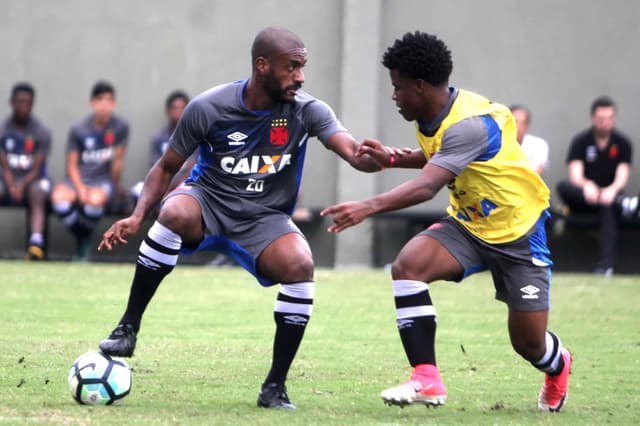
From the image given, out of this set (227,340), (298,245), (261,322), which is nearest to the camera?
(298,245)

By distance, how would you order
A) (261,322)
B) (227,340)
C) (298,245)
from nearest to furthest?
(298,245) < (227,340) < (261,322)

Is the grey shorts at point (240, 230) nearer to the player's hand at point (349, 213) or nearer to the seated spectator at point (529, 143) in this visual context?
the player's hand at point (349, 213)

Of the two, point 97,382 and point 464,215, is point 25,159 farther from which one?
point 464,215

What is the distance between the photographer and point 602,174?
48.3ft

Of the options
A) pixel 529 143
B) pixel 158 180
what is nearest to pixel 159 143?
pixel 529 143

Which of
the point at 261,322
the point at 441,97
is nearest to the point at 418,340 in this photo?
the point at 441,97

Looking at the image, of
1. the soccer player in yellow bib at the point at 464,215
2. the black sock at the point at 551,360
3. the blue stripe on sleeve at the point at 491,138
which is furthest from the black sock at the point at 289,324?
the black sock at the point at 551,360

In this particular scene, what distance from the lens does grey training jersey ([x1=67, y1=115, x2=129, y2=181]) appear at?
14875 mm

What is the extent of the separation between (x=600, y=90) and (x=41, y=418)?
11522mm

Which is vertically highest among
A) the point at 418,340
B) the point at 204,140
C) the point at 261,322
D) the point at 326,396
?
the point at 204,140

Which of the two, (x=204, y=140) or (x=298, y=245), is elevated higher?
(x=204, y=140)

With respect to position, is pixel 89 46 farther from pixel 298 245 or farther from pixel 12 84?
pixel 298 245

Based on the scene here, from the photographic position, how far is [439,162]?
19.4ft

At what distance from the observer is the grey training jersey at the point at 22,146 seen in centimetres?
1471
